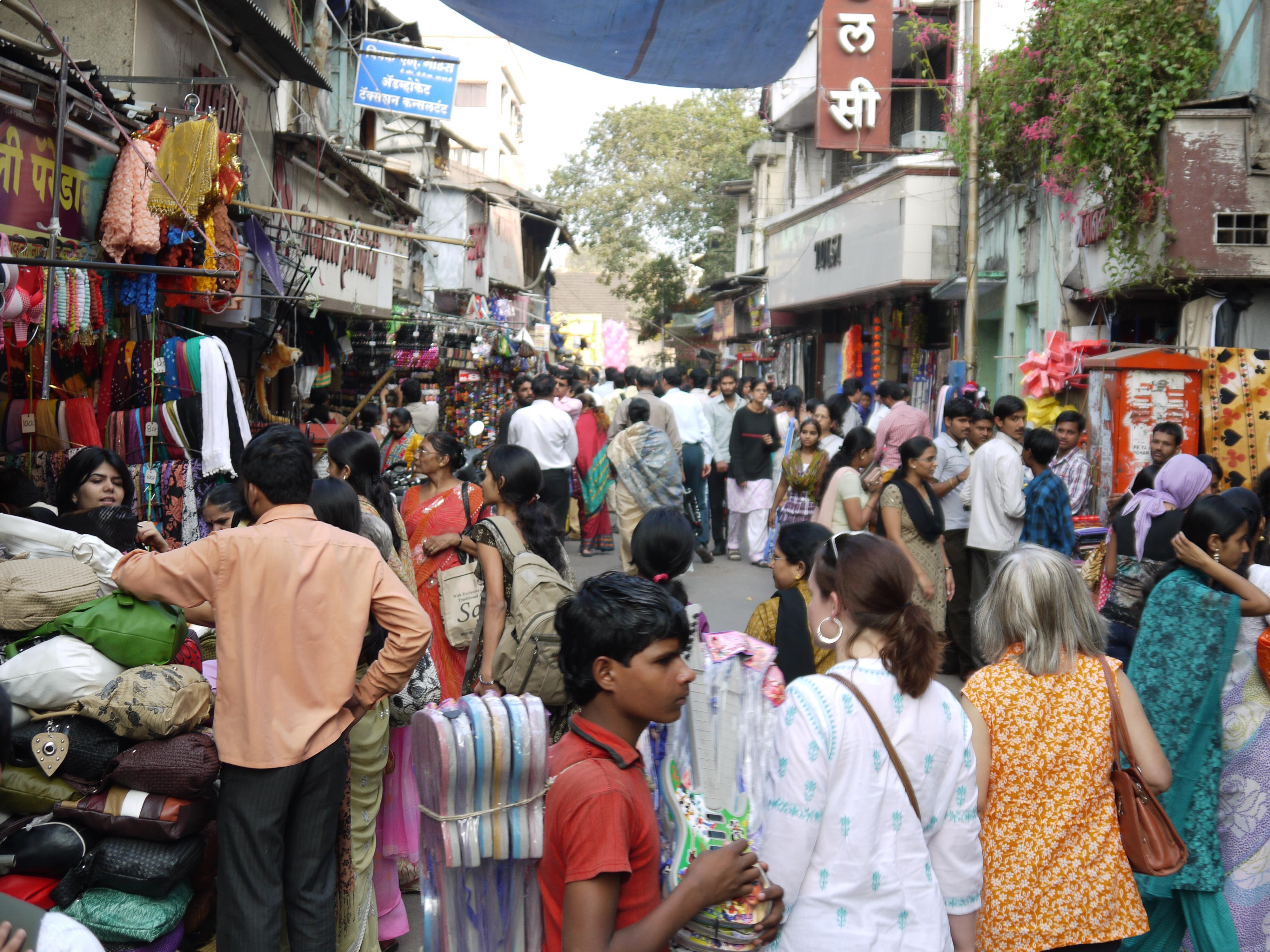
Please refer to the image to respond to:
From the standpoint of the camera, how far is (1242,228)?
8.47m

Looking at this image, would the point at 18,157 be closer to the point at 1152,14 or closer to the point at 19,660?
the point at 19,660

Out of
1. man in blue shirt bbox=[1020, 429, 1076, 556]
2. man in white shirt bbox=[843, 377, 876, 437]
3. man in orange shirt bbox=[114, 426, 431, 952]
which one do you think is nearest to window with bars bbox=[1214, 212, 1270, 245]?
man in blue shirt bbox=[1020, 429, 1076, 556]

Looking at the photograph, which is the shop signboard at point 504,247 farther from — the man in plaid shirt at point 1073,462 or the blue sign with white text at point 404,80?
the man in plaid shirt at point 1073,462

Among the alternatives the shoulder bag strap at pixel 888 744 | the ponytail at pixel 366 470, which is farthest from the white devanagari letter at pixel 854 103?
the shoulder bag strap at pixel 888 744

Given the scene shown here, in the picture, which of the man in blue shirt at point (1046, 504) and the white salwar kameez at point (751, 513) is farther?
the white salwar kameez at point (751, 513)

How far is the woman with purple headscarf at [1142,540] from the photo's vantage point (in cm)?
458

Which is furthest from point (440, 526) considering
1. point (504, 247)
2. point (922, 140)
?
point (504, 247)

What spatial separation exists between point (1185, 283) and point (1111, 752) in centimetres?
712

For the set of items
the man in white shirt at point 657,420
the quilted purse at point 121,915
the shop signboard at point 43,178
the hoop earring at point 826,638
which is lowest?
the quilted purse at point 121,915

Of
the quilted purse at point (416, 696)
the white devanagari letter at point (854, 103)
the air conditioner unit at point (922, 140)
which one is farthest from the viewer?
the air conditioner unit at point (922, 140)

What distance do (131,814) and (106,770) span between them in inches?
6.9

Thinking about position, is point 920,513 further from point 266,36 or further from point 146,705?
point 266,36

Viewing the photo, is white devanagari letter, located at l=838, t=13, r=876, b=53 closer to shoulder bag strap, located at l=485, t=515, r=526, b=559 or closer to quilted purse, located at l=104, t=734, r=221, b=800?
shoulder bag strap, located at l=485, t=515, r=526, b=559

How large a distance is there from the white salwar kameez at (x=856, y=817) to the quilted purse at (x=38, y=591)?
7.91 ft
